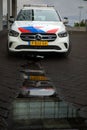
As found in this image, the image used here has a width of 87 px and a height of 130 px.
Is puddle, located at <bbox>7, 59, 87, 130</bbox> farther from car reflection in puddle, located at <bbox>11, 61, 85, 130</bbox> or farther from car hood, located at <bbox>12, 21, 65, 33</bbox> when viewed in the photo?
car hood, located at <bbox>12, 21, 65, 33</bbox>

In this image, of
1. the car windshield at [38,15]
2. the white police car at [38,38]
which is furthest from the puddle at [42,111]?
the car windshield at [38,15]

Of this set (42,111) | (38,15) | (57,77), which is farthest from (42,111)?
(38,15)

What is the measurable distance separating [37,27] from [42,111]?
6622mm

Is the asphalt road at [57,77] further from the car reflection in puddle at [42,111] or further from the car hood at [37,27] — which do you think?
the car hood at [37,27]

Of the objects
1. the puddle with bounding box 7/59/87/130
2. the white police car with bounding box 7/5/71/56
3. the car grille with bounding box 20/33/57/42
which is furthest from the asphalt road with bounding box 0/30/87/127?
the car grille with bounding box 20/33/57/42

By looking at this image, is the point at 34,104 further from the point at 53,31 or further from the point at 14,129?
the point at 53,31

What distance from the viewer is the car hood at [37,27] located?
12383 mm

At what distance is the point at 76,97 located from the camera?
24.3ft


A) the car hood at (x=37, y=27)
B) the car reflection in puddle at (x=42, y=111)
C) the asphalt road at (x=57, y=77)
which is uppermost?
the car reflection in puddle at (x=42, y=111)

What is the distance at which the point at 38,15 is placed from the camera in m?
13.9

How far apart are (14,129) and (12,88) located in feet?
9.70

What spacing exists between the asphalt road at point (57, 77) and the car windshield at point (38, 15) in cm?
140

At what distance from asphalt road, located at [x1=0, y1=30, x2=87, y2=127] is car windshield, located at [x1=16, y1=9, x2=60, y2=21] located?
4.59 feet

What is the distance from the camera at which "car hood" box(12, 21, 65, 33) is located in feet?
40.6
